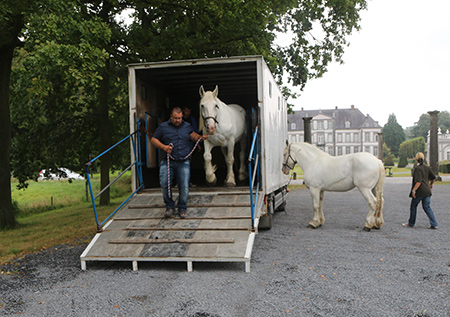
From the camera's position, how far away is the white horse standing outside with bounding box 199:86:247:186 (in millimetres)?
6609

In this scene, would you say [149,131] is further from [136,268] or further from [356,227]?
[356,227]

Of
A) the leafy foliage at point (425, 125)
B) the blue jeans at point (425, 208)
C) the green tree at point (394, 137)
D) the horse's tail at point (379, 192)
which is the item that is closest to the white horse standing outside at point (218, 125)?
the horse's tail at point (379, 192)

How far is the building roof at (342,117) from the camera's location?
78.8m

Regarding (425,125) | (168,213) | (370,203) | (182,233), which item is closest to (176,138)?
(168,213)

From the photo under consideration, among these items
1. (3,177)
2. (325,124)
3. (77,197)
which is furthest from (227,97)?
(325,124)

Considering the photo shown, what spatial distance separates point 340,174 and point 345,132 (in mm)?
74257

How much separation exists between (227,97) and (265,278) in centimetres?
650

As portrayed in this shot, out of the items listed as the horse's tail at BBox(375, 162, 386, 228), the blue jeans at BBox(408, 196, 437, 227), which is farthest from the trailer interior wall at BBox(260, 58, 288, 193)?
the blue jeans at BBox(408, 196, 437, 227)

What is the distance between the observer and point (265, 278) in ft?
16.5

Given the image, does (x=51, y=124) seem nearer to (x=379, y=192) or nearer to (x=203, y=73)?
(x=203, y=73)

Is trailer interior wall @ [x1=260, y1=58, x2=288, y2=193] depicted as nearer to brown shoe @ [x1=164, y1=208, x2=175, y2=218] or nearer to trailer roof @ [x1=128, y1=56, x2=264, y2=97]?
trailer roof @ [x1=128, y1=56, x2=264, y2=97]

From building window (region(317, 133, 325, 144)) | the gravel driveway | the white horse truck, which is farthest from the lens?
building window (region(317, 133, 325, 144))

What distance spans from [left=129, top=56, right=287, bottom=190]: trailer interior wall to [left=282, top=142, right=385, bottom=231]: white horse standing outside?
1.88 ft

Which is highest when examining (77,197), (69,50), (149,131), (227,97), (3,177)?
(69,50)
